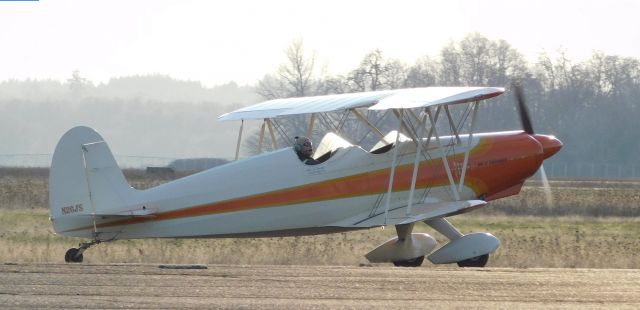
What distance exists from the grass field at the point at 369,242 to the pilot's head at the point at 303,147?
4.74 ft

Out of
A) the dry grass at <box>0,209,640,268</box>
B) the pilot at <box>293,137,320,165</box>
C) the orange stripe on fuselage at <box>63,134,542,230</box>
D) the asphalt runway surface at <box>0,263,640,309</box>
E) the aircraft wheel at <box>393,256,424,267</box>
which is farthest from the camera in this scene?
the dry grass at <box>0,209,640,268</box>

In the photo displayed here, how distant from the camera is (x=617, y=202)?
32031 millimetres

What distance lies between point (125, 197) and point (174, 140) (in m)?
91.1

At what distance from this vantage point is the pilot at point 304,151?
51.6 ft

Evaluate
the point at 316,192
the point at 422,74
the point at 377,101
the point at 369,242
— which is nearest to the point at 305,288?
the point at 316,192

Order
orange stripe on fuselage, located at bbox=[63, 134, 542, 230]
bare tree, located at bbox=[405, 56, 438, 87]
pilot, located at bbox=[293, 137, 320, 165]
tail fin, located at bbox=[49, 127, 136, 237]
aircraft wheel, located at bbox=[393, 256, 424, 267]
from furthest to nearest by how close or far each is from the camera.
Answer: bare tree, located at bbox=[405, 56, 438, 87]
aircraft wheel, located at bbox=[393, 256, 424, 267]
pilot, located at bbox=[293, 137, 320, 165]
orange stripe on fuselage, located at bbox=[63, 134, 542, 230]
tail fin, located at bbox=[49, 127, 136, 237]

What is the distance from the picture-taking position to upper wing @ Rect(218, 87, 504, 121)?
15.5 m

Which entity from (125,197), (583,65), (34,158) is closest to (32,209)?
(125,197)

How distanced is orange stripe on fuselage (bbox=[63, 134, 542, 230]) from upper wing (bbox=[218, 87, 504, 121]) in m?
0.84

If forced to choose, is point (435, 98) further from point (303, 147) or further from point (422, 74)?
point (422, 74)

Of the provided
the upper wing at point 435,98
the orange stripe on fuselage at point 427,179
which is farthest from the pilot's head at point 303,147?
the upper wing at point 435,98

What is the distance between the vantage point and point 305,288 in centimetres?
1167

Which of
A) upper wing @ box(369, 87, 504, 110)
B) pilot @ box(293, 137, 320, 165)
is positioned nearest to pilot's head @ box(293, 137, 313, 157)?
pilot @ box(293, 137, 320, 165)

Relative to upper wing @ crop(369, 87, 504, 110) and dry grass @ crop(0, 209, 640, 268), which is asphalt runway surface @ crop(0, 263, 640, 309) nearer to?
upper wing @ crop(369, 87, 504, 110)
